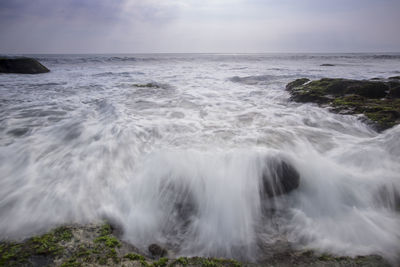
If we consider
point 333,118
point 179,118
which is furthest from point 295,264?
point 333,118

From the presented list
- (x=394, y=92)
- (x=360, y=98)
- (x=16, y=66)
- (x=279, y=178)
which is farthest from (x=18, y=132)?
(x=16, y=66)

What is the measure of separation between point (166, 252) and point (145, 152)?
2010 millimetres

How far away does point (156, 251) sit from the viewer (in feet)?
5.79

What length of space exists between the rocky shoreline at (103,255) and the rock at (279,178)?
782 mm

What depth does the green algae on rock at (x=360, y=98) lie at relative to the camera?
4.63 m

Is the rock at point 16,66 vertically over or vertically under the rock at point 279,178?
over

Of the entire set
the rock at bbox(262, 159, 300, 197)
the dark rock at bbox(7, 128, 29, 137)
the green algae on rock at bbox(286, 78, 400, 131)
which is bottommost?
the rock at bbox(262, 159, 300, 197)

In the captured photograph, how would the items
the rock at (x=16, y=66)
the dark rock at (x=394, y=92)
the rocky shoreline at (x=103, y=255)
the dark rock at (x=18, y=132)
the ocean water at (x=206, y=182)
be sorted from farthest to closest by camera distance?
the rock at (x=16, y=66) < the dark rock at (x=394, y=92) < the dark rock at (x=18, y=132) < the ocean water at (x=206, y=182) < the rocky shoreline at (x=103, y=255)

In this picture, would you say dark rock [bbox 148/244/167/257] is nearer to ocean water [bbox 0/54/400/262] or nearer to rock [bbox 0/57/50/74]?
ocean water [bbox 0/54/400/262]

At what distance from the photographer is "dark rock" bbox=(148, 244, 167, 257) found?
1.75 meters

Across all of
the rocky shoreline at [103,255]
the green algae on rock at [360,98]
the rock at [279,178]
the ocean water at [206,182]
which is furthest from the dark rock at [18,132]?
the green algae on rock at [360,98]

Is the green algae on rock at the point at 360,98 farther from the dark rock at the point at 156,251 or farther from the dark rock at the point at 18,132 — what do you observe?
the dark rock at the point at 18,132

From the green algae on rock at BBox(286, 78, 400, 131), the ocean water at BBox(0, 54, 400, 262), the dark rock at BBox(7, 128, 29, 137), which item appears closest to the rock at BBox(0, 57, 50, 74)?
the ocean water at BBox(0, 54, 400, 262)

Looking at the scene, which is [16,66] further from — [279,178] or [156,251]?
[279,178]
